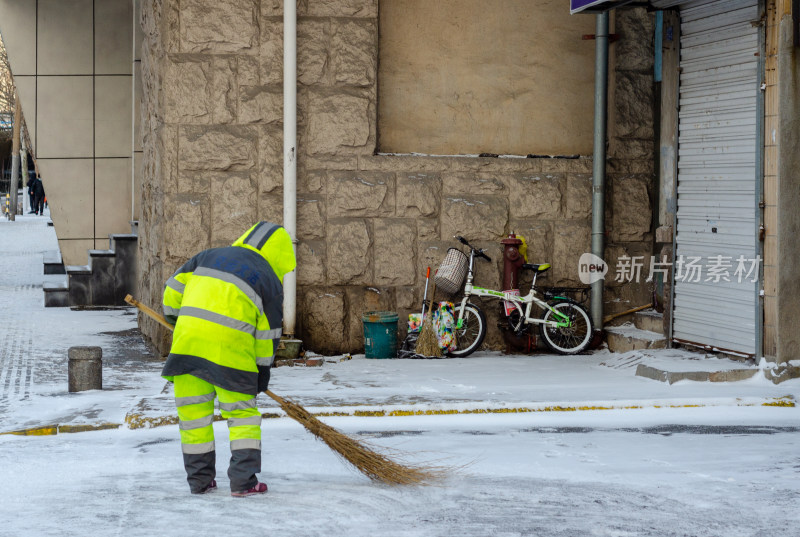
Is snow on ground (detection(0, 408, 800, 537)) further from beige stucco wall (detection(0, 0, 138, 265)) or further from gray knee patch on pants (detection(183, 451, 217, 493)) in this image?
beige stucco wall (detection(0, 0, 138, 265))

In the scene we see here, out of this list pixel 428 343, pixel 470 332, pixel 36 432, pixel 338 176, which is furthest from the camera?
pixel 470 332

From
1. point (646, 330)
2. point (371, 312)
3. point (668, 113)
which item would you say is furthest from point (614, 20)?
point (371, 312)

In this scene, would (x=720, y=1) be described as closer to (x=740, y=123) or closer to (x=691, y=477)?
(x=740, y=123)

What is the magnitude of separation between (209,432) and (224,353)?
488mm

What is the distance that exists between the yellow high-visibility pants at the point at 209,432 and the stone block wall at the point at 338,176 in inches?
186

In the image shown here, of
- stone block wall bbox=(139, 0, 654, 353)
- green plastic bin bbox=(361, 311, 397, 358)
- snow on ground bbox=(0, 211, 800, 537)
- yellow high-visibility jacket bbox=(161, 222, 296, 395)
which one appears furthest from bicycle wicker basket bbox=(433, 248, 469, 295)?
yellow high-visibility jacket bbox=(161, 222, 296, 395)

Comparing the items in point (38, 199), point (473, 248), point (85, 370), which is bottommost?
point (85, 370)

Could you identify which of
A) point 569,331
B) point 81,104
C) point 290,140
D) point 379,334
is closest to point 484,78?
point 290,140

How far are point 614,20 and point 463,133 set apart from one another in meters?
1.92

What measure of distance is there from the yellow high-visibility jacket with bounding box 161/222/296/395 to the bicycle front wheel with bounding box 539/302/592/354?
17.4 ft

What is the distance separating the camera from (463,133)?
1115 centimetres

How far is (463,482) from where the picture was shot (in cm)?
632

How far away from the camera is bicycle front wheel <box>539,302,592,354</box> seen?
1098 cm

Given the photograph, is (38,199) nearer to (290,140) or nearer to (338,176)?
(338,176)
